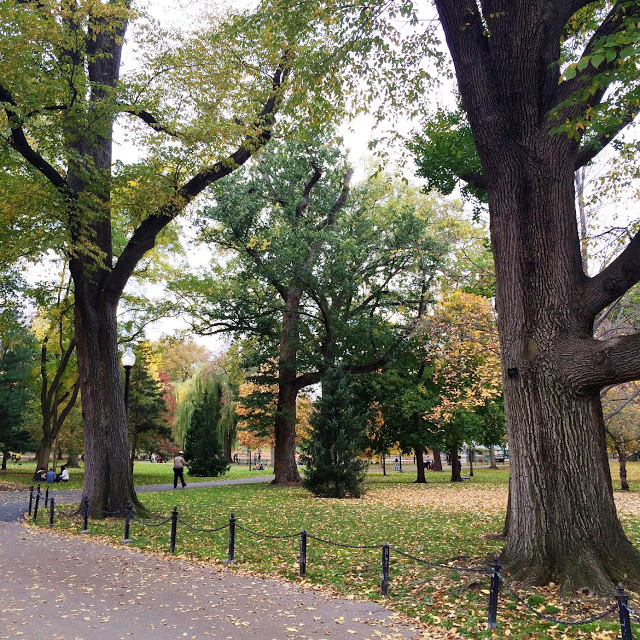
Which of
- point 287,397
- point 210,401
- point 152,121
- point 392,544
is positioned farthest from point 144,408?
point 392,544

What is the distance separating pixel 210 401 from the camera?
36312 mm

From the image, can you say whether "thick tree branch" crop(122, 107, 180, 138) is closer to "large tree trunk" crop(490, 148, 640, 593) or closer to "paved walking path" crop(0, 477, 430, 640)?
"large tree trunk" crop(490, 148, 640, 593)

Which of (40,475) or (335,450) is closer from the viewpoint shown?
(335,450)

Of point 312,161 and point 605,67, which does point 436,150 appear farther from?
point 312,161

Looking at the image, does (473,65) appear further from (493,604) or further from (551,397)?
(493,604)

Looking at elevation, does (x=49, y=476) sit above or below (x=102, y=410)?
below

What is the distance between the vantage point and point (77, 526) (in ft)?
41.7

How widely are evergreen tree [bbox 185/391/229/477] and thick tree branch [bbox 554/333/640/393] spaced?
2882cm

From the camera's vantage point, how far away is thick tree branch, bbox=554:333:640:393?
20.7ft

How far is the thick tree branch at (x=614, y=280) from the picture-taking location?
671 centimetres

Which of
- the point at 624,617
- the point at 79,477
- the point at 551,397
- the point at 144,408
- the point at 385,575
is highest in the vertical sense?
the point at 144,408

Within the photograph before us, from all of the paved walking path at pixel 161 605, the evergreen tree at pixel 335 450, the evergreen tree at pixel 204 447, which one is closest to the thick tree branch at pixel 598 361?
the paved walking path at pixel 161 605

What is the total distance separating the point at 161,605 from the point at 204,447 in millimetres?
28445

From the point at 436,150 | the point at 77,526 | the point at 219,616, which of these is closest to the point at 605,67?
the point at 436,150
